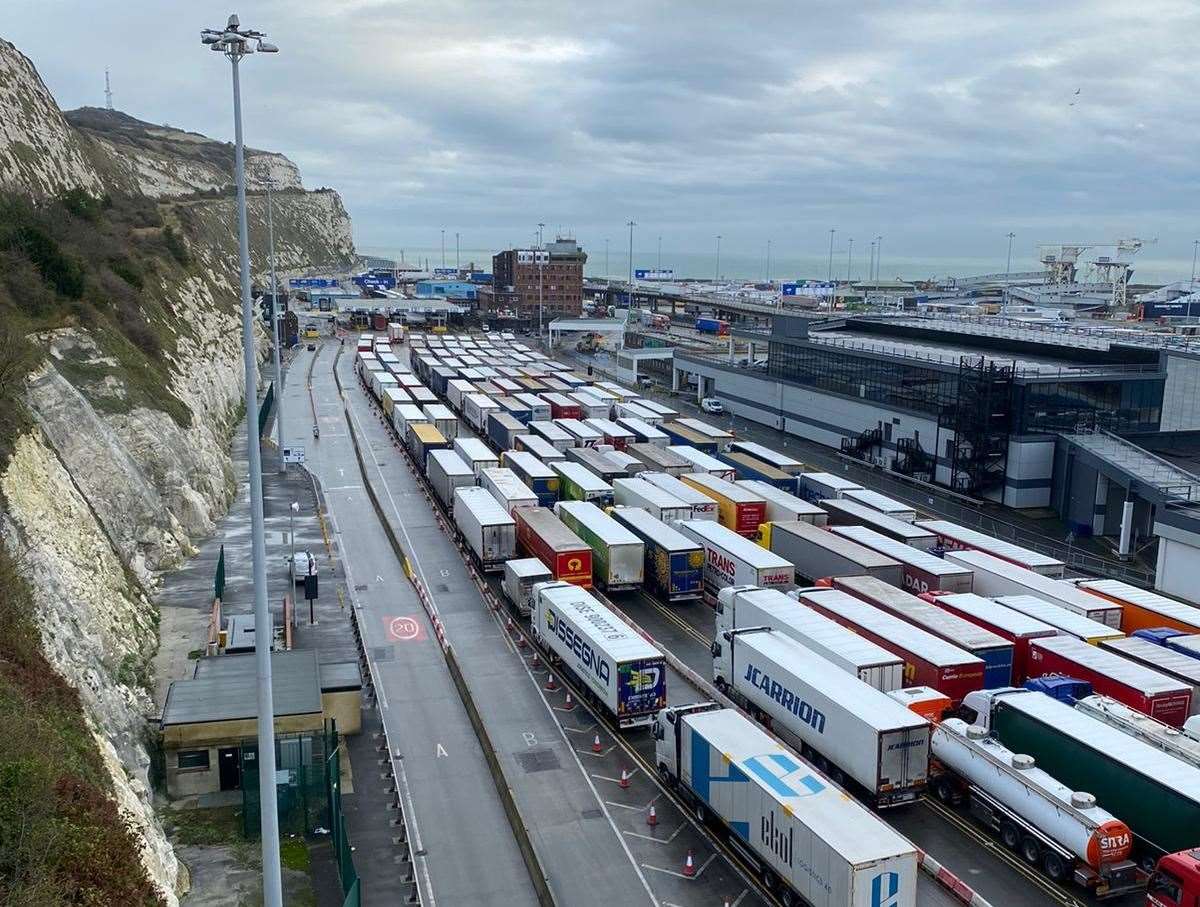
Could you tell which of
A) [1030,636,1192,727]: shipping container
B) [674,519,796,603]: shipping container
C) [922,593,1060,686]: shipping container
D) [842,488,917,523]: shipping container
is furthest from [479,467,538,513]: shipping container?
[1030,636,1192,727]: shipping container

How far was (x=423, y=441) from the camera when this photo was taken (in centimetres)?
6262

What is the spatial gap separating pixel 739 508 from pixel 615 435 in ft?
64.5

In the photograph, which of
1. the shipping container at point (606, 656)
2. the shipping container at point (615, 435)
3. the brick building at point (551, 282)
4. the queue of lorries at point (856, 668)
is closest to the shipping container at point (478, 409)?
the shipping container at point (615, 435)

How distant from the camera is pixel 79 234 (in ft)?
194

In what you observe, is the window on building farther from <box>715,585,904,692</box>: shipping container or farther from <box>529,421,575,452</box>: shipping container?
<box>529,421,575,452</box>: shipping container

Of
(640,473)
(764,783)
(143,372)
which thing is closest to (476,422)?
(640,473)

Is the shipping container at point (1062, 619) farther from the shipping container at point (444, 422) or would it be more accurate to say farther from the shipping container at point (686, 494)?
the shipping container at point (444, 422)

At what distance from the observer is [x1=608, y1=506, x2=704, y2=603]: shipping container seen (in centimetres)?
4084

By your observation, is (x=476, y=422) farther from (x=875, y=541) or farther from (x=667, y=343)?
(x=667, y=343)

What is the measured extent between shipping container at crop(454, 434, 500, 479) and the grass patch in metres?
34.7

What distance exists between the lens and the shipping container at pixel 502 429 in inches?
2640

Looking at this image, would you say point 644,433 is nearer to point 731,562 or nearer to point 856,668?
point 731,562

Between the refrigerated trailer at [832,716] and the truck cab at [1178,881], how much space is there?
5.83 meters

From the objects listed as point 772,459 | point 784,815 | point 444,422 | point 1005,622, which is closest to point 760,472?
point 772,459
